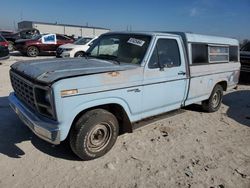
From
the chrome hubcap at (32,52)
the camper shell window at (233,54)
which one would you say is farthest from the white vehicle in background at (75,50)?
the camper shell window at (233,54)

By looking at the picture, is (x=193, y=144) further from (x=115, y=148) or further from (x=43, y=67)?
(x=43, y=67)

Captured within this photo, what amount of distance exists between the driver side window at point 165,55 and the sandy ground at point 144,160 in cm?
112

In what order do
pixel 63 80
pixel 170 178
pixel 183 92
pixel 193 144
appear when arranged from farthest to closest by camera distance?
pixel 183 92 → pixel 193 144 → pixel 170 178 → pixel 63 80

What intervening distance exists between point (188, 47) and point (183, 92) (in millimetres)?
946

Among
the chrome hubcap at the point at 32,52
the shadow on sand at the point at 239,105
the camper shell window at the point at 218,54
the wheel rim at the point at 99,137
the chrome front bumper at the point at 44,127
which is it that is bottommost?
the chrome hubcap at the point at 32,52

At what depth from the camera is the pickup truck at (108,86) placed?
356 centimetres

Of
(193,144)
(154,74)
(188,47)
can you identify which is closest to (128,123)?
(154,74)

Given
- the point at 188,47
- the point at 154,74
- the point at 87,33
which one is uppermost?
the point at 188,47

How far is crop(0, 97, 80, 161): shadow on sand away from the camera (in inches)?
166

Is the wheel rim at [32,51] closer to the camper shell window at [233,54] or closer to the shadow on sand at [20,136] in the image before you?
the shadow on sand at [20,136]

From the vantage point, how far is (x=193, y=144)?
487cm

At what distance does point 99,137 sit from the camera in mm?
4211

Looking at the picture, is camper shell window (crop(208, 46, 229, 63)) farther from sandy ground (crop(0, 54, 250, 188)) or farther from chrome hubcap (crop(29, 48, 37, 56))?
chrome hubcap (crop(29, 48, 37, 56))

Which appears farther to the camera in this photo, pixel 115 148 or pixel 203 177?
pixel 115 148
